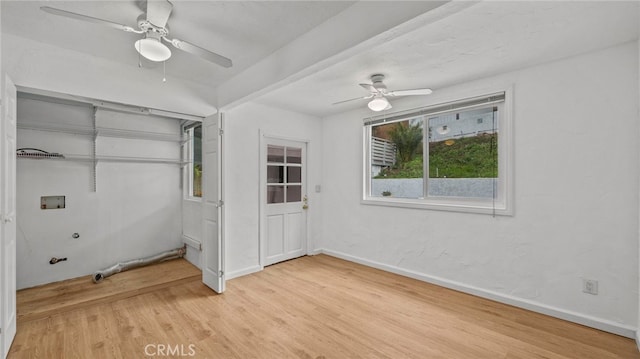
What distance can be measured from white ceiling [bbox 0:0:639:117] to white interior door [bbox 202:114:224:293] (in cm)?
72

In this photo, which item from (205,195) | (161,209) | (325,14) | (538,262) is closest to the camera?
(325,14)

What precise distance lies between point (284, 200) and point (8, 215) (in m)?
2.90

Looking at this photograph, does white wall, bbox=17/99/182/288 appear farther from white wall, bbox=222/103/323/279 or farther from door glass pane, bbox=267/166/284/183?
door glass pane, bbox=267/166/284/183

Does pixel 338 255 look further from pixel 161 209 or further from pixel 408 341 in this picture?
pixel 161 209

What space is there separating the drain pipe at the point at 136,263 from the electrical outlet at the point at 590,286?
4.85m

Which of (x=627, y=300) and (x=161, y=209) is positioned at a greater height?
(x=161, y=209)

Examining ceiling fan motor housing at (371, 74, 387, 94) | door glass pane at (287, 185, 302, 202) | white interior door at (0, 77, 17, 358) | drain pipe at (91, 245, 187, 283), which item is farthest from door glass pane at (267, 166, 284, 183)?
white interior door at (0, 77, 17, 358)

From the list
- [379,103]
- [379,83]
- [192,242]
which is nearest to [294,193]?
[192,242]

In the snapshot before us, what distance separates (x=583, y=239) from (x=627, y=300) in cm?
53

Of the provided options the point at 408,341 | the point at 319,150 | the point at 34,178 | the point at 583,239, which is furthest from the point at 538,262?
the point at 34,178

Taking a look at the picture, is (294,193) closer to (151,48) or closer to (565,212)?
(151,48)

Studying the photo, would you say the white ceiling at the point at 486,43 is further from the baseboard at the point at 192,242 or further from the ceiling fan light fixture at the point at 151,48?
the baseboard at the point at 192,242

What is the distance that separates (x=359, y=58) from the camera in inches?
101

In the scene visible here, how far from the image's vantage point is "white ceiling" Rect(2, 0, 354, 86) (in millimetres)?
1876
